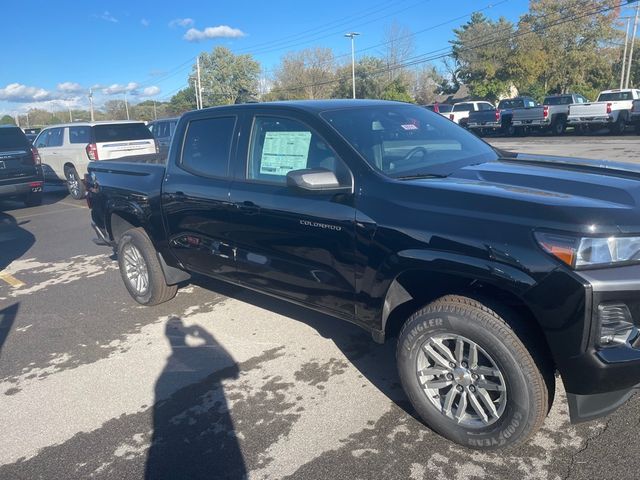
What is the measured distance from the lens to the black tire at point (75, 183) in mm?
13289

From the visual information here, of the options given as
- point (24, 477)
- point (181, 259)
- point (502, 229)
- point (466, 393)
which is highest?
point (502, 229)

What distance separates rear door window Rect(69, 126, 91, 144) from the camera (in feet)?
42.2

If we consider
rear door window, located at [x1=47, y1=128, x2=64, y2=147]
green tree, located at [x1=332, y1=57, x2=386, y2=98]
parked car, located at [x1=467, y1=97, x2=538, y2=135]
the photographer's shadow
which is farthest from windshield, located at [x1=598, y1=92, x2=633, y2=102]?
green tree, located at [x1=332, y1=57, x2=386, y2=98]

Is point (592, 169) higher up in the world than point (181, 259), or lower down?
higher up

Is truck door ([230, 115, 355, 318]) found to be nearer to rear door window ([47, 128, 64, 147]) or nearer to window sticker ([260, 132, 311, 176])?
window sticker ([260, 132, 311, 176])

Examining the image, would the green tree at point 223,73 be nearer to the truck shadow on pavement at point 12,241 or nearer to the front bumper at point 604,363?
the truck shadow on pavement at point 12,241

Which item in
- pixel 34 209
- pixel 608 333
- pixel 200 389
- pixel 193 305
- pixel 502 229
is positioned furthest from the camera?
pixel 34 209

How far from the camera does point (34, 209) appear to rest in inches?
484

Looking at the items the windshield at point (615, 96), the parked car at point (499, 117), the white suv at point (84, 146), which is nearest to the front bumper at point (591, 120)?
the windshield at point (615, 96)

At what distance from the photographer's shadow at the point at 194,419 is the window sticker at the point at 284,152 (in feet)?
4.95

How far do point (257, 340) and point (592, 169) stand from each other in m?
2.79

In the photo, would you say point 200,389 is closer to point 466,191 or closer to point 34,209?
point 466,191

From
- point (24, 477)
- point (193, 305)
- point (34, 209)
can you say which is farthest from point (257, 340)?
point (34, 209)

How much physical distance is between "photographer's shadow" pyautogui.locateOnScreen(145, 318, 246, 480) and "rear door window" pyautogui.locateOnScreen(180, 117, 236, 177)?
144 centimetres
